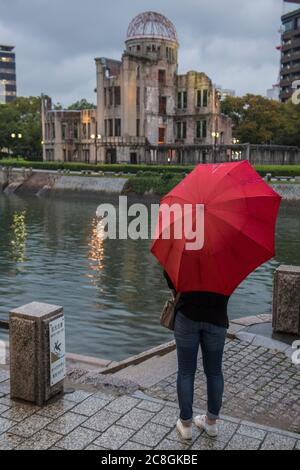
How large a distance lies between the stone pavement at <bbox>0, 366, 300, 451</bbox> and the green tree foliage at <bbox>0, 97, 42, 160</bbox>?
80.8 m

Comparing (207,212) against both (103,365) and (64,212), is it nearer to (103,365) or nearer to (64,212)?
(103,365)

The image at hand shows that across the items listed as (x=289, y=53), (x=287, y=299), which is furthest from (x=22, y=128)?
(x=287, y=299)

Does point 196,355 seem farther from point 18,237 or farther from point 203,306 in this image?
point 18,237

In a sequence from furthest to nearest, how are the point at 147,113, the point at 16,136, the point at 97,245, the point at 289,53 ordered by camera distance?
the point at 289,53 < the point at 16,136 < the point at 147,113 < the point at 97,245

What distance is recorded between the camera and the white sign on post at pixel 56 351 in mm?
6273

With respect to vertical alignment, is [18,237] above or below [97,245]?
above

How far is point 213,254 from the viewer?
183 inches

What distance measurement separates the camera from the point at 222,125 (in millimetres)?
71000

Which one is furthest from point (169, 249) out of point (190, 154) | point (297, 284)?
point (190, 154)

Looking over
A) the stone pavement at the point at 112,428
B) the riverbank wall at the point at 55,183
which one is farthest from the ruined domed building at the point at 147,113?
the stone pavement at the point at 112,428

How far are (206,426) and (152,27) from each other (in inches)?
2887
